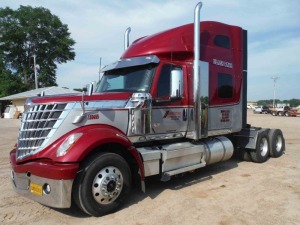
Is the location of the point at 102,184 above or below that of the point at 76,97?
below

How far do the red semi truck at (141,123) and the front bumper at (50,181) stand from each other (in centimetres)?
1

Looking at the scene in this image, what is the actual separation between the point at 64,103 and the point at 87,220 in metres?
1.84

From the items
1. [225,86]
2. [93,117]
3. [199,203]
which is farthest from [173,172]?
[225,86]

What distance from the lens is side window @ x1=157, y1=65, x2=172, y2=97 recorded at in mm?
6461

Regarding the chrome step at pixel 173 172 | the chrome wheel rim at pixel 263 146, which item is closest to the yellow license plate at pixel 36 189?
the chrome step at pixel 173 172

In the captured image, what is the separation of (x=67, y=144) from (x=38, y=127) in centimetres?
67

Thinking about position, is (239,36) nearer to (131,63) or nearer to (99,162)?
(131,63)

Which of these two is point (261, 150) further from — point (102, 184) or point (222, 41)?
point (102, 184)

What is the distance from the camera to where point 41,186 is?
4.86 m

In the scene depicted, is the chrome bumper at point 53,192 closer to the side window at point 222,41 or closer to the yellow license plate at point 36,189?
the yellow license plate at point 36,189

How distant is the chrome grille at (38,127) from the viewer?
5113 millimetres

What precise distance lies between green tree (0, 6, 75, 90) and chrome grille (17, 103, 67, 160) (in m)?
49.8

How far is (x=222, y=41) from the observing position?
Result: 27.8ft

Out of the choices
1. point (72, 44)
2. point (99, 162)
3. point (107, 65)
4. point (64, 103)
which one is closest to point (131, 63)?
point (107, 65)
